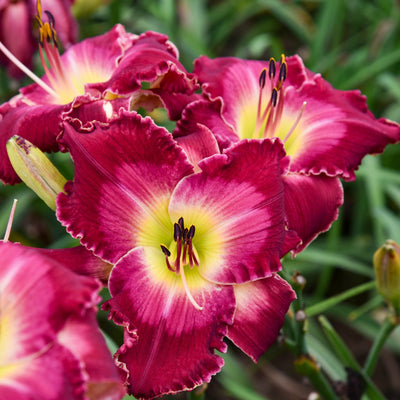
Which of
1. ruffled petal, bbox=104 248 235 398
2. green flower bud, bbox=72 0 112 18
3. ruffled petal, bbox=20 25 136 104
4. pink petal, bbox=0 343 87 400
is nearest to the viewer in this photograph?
pink petal, bbox=0 343 87 400

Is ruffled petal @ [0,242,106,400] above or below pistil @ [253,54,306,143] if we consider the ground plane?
below

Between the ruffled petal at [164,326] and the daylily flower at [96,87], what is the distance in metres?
0.19

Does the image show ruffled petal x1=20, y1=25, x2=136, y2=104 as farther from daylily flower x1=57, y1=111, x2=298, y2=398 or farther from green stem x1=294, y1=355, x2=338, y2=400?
green stem x1=294, y1=355, x2=338, y2=400

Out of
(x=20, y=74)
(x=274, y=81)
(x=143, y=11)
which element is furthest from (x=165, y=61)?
(x=143, y=11)

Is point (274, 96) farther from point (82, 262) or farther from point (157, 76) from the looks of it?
point (82, 262)

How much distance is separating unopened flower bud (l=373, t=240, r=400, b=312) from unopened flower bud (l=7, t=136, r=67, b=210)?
0.46 meters

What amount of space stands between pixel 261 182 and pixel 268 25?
6.69 ft

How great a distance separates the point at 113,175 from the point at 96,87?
0.15m

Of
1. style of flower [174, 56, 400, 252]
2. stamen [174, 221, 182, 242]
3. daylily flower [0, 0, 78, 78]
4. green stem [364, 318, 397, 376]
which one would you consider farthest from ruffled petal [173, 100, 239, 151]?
daylily flower [0, 0, 78, 78]

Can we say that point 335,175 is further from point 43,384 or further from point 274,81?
point 43,384

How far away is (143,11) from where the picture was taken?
2277 mm

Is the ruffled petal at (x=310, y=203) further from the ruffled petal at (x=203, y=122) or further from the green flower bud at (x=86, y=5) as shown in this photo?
the green flower bud at (x=86, y=5)

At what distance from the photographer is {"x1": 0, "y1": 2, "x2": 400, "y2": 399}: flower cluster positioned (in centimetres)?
57

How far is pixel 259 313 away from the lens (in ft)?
1.99
